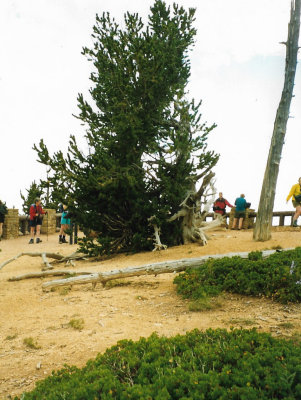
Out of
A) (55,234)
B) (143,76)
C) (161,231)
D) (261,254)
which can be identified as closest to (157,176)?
(161,231)

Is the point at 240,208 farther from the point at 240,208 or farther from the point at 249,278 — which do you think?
the point at 249,278

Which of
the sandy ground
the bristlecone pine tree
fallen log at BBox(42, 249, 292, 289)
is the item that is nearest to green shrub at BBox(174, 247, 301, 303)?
the sandy ground

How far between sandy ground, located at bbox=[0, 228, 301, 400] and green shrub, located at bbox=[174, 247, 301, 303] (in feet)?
0.65

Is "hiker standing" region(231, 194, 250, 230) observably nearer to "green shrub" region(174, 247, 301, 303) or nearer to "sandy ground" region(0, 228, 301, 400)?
"sandy ground" region(0, 228, 301, 400)

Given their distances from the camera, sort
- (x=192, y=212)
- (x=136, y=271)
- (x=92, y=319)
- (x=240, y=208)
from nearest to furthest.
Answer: (x=92, y=319)
(x=136, y=271)
(x=192, y=212)
(x=240, y=208)

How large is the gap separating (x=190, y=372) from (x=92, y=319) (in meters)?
2.91

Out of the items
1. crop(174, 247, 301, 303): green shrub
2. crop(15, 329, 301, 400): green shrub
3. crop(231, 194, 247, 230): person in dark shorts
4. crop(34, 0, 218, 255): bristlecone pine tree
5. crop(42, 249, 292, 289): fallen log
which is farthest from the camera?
crop(231, 194, 247, 230): person in dark shorts

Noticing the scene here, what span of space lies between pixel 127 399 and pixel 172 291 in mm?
4234

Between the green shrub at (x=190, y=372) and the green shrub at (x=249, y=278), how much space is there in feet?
7.17

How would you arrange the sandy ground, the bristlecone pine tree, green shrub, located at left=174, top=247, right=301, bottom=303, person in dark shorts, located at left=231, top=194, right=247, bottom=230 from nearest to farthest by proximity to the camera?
the sandy ground → green shrub, located at left=174, top=247, right=301, bottom=303 → the bristlecone pine tree → person in dark shorts, located at left=231, top=194, right=247, bottom=230

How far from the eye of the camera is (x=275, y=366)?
2.70 metres

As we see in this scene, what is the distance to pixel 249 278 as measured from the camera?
5910 millimetres

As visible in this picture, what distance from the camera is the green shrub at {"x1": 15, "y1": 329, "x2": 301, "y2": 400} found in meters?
2.46

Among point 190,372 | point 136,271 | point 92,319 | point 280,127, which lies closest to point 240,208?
point 280,127
